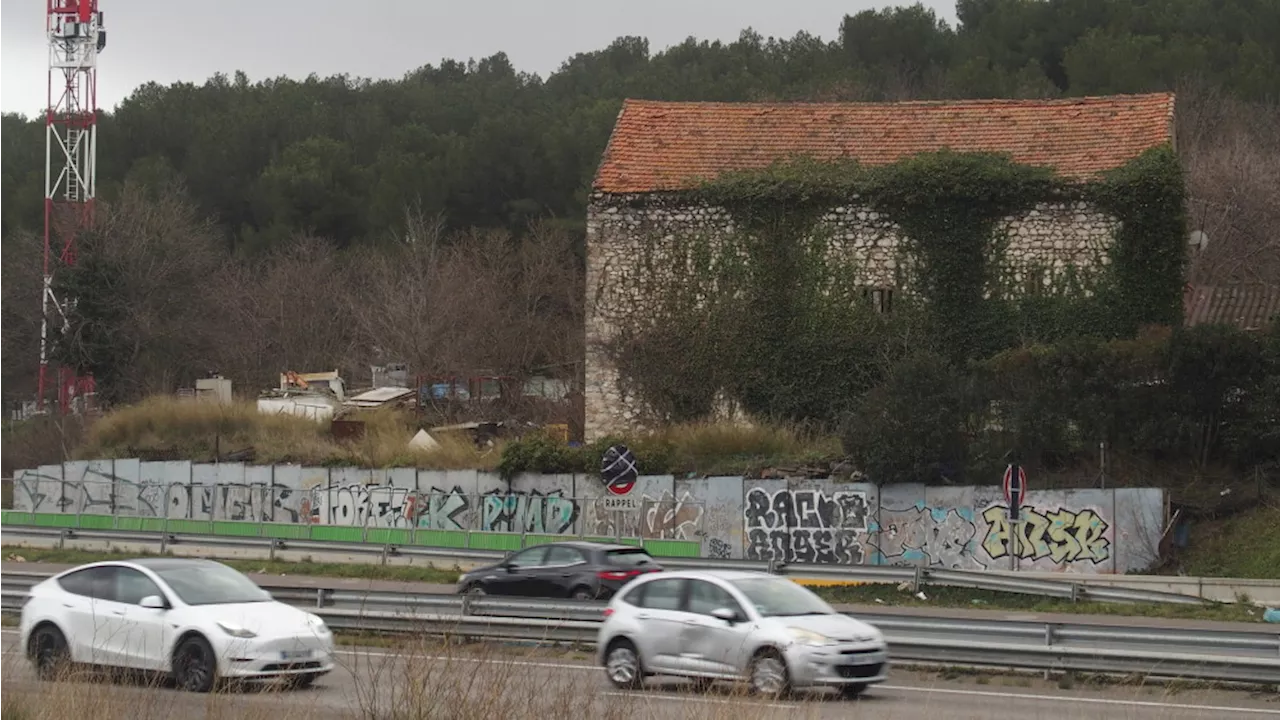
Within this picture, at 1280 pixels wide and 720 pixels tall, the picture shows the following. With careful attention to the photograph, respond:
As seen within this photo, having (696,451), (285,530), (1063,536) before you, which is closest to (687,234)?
(696,451)

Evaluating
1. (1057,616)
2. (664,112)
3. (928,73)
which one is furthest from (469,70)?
(1057,616)

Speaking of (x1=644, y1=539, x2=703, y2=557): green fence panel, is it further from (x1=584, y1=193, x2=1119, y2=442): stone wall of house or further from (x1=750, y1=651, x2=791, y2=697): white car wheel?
(x1=750, y1=651, x2=791, y2=697): white car wheel

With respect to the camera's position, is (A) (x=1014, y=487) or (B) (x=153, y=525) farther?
(B) (x=153, y=525)

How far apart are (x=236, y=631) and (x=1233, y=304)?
35442mm

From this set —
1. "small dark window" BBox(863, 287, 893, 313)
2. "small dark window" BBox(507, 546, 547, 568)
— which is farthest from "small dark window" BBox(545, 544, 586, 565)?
"small dark window" BBox(863, 287, 893, 313)

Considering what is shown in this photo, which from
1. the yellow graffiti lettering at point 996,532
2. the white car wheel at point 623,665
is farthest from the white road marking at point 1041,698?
the yellow graffiti lettering at point 996,532

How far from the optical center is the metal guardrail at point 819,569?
1131 inches

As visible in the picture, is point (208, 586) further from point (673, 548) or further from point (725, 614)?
point (673, 548)

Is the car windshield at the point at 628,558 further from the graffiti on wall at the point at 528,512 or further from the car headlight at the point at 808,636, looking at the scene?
the graffiti on wall at the point at 528,512

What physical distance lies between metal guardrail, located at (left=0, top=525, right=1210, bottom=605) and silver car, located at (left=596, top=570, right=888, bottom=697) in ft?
40.6

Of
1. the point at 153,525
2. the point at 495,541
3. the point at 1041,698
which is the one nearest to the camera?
the point at 1041,698

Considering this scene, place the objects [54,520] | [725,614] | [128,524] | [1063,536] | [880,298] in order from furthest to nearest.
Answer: [54,520], [128,524], [880,298], [1063,536], [725,614]

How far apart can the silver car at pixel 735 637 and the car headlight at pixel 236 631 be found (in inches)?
148

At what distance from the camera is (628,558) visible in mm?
26500
